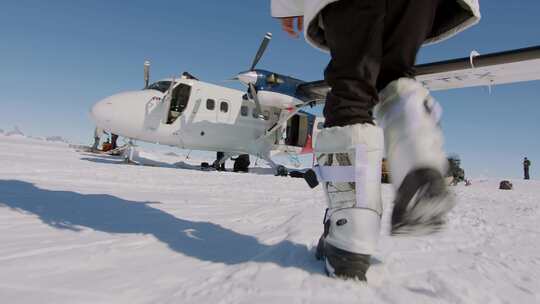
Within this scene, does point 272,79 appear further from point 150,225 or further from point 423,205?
point 423,205

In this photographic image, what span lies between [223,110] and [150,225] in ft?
28.7

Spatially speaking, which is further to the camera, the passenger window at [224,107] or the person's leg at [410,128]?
the passenger window at [224,107]

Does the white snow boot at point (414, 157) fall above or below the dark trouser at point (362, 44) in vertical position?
below

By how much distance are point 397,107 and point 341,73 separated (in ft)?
0.73

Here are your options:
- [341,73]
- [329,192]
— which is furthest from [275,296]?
[341,73]

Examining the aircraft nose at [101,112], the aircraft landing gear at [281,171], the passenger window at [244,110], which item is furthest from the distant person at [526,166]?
the aircraft nose at [101,112]

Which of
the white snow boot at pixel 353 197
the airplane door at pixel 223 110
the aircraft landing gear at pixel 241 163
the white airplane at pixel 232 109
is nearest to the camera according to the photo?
the white snow boot at pixel 353 197

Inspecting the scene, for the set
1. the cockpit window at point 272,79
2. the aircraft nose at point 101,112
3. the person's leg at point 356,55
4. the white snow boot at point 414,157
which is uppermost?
the cockpit window at point 272,79

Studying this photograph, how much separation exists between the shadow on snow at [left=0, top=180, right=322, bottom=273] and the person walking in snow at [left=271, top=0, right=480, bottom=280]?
193 mm

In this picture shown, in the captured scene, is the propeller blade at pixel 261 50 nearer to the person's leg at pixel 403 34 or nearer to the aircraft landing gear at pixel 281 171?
the aircraft landing gear at pixel 281 171

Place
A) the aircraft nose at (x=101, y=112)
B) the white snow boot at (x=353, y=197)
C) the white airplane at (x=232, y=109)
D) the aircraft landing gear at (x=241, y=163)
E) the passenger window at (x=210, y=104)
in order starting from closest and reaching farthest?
the white snow boot at (x=353, y=197) → the white airplane at (x=232, y=109) → the aircraft nose at (x=101, y=112) → the passenger window at (x=210, y=104) → the aircraft landing gear at (x=241, y=163)

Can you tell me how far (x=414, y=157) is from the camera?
88cm

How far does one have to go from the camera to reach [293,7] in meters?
1.26

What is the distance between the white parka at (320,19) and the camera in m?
1.14
